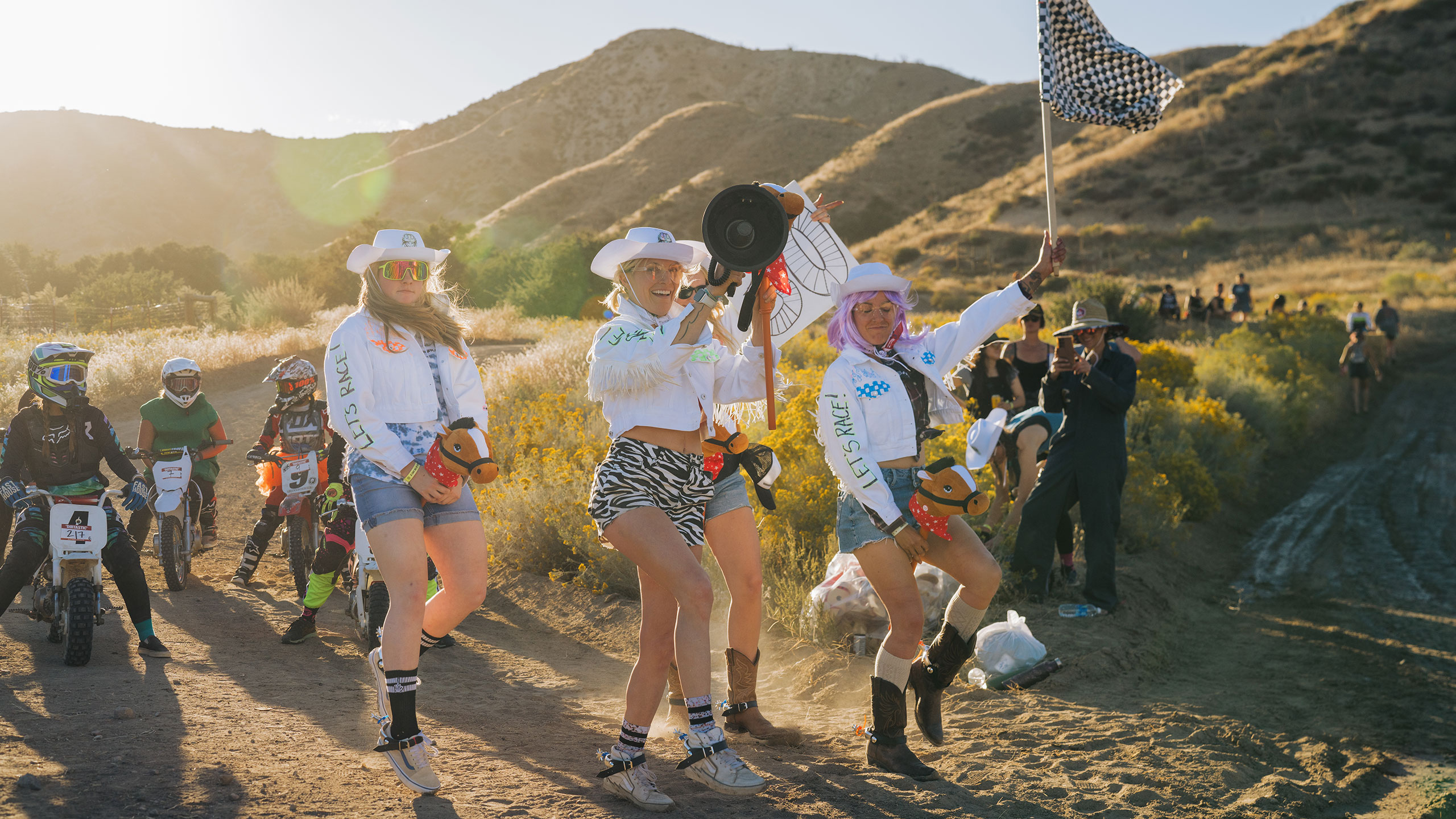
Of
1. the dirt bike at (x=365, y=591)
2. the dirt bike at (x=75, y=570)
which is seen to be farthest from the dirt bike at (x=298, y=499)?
the dirt bike at (x=75, y=570)

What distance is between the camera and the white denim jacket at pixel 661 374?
375 cm

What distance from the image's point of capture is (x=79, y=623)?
5.63m

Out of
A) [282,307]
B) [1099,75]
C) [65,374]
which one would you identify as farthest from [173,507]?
[282,307]

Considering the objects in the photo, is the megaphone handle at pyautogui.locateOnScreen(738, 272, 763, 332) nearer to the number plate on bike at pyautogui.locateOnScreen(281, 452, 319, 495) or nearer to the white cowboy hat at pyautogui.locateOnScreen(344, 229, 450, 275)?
the white cowboy hat at pyautogui.locateOnScreen(344, 229, 450, 275)

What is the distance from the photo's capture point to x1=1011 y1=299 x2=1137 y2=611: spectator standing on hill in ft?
22.7

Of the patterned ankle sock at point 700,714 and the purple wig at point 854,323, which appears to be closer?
the patterned ankle sock at point 700,714

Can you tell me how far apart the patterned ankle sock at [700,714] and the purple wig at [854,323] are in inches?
59.4

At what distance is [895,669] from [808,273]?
1.89m

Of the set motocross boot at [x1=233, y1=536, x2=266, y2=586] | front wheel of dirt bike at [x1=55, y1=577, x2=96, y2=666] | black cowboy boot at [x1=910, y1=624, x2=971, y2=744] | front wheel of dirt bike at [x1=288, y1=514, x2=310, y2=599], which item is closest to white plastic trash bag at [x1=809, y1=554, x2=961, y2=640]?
black cowboy boot at [x1=910, y1=624, x2=971, y2=744]

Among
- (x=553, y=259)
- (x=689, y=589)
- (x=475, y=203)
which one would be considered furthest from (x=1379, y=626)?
(x=475, y=203)

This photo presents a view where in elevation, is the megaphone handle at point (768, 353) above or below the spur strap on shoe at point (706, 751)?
above

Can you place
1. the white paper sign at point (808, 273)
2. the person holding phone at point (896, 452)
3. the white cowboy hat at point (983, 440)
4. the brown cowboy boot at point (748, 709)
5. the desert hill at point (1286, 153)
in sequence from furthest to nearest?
the desert hill at point (1286, 153), the white paper sign at point (808, 273), the brown cowboy boot at point (748, 709), the white cowboy hat at point (983, 440), the person holding phone at point (896, 452)

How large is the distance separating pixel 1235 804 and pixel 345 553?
531 centimetres

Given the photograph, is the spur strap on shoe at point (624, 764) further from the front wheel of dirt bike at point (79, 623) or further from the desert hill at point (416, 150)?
the desert hill at point (416, 150)
